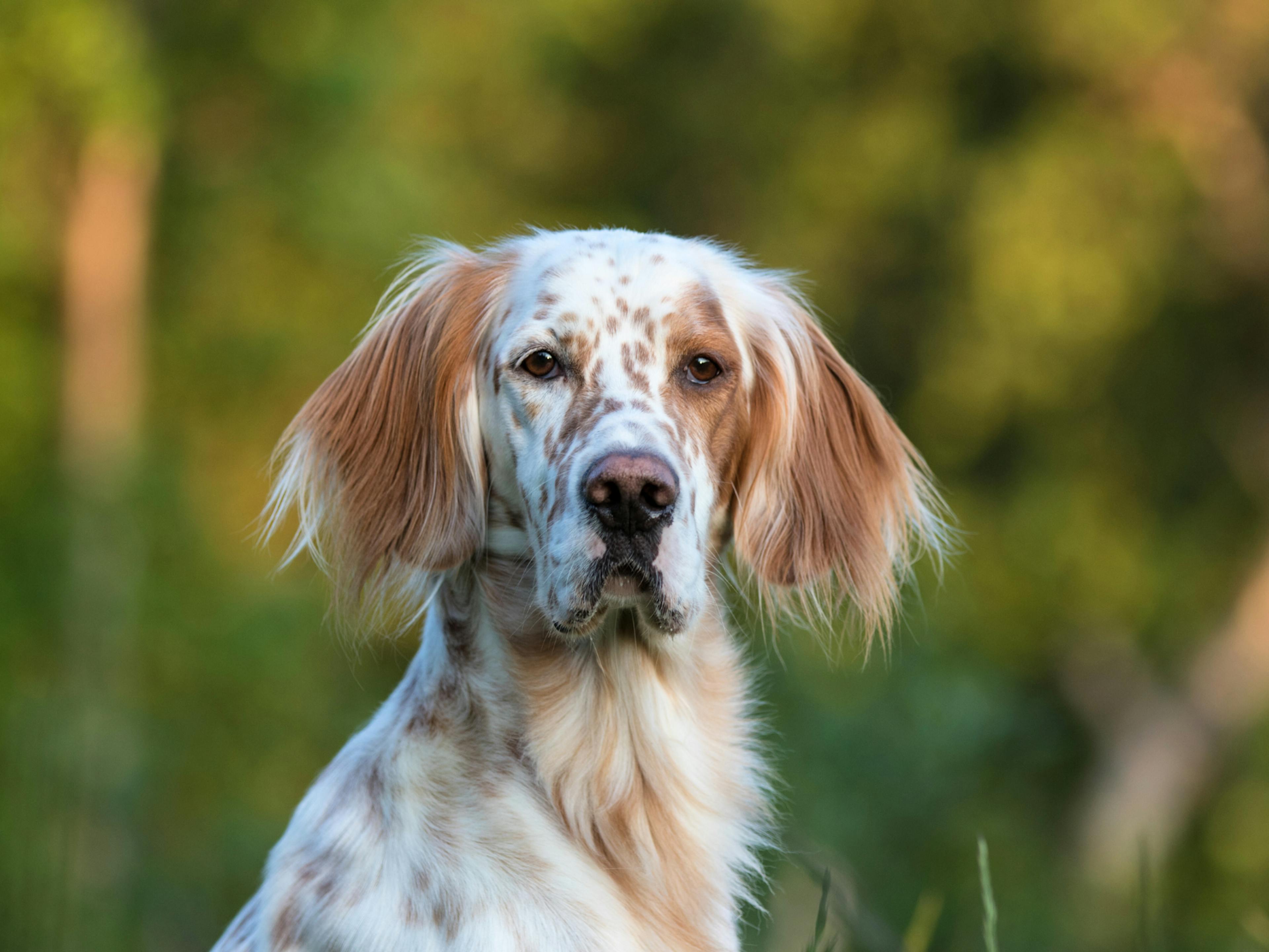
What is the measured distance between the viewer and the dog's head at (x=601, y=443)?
8.40 ft

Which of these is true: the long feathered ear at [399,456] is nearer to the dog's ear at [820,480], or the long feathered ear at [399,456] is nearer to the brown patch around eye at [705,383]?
the brown patch around eye at [705,383]

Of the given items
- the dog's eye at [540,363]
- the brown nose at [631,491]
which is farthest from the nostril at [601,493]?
the dog's eye at [540,363]

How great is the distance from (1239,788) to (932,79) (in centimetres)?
708

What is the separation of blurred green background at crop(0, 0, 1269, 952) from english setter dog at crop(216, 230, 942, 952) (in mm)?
4689

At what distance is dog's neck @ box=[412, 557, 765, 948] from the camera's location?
2.53 m

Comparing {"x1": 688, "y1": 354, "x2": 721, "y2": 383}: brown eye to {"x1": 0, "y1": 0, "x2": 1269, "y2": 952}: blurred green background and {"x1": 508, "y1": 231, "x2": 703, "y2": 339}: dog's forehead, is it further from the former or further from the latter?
{"x1": 0, "y1": 0, "x2": 1269, "y2": 952}: blurred green background

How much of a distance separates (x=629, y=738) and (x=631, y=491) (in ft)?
1.71

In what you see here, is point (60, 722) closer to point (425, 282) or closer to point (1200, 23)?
point (425, 282)

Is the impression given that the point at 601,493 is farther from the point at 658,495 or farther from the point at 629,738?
the point at 629,738

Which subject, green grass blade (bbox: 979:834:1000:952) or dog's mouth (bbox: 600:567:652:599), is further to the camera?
dog's mouth (bbox: 600:567:652:599)

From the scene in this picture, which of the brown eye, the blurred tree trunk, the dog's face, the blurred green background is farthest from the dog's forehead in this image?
the blurred green background

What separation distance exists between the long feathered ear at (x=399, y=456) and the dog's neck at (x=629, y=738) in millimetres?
133

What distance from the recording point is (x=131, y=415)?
35.7 ft

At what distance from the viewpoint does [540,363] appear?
9.03ft
